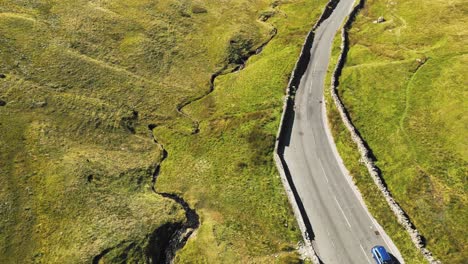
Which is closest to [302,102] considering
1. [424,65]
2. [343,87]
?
[343,87]

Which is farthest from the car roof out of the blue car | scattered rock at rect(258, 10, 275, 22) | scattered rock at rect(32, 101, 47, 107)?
scattered rock at rect(258, 10, 275, 22)

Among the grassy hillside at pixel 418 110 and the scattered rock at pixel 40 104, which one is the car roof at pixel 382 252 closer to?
the grassy hillside at pixel 418 110

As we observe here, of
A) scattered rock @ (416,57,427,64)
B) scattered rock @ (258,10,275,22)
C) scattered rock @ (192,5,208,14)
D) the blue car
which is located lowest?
the blue car

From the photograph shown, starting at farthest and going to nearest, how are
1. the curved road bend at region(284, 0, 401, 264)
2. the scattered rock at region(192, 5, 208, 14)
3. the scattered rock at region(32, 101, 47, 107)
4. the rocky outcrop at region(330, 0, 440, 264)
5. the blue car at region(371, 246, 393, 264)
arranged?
the scattered rock at region(192, 5, 208, 14), the scattered rock at region(32, 101, 47, 107), the curved road bend at region(284, 0, 401, 264), the rocky outcrop at region(330, 0, 440, 264), the blue car at region(371, 246, 393, 264)

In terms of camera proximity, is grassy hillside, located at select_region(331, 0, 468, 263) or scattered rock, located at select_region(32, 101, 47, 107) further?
scattered rock, located at select_region(32, 101, 47, 107)

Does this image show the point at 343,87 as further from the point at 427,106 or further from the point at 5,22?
the point at 5,22

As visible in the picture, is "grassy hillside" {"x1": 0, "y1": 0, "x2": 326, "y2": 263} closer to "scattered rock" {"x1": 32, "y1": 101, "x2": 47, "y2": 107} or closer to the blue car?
"scattered rock" {"x1": 32, "y1": 101, "x2": 47, "y2": 107}

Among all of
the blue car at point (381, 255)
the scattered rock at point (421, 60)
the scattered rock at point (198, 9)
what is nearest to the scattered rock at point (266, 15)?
the scattered rock at point (198, 9)

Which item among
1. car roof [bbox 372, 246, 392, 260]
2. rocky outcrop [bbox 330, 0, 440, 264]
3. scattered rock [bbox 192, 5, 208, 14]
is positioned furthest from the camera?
scattered rock [bbox 192, 5, 208, 14]
